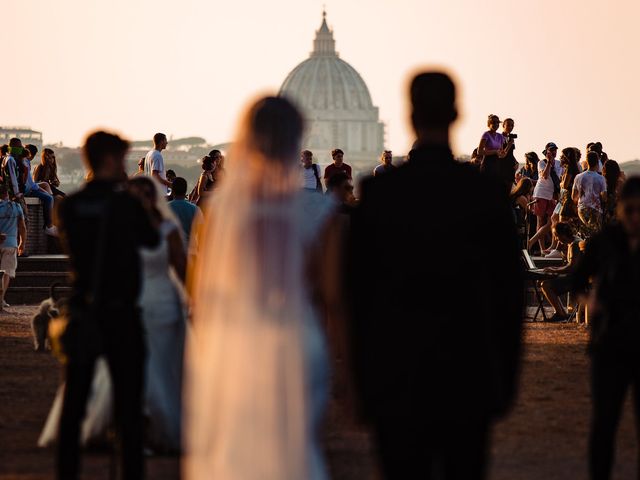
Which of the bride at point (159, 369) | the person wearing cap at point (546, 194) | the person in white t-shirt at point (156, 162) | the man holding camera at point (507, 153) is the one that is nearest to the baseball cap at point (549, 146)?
the person wearing cap at point (546, 194)

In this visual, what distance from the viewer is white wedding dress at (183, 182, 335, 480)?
5.18m

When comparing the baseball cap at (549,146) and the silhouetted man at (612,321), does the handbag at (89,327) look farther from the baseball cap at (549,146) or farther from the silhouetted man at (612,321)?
the baseball cap at (549,146)

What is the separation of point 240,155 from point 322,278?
17.1 inches

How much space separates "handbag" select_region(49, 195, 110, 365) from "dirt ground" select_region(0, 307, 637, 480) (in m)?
1.71

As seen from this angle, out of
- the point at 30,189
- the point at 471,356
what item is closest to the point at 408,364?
the point at 471,356

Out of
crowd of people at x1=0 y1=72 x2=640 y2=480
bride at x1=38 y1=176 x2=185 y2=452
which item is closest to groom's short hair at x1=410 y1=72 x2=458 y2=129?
crowd of people at x1=0 y1=72 x2=640 y2=480

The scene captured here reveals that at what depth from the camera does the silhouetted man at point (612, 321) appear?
630 cm

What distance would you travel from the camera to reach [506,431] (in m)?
9.94

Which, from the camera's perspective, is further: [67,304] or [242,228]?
[67,304]

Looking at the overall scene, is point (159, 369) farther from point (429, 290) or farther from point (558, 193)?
point (558, 193)

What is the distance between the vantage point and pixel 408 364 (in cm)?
448

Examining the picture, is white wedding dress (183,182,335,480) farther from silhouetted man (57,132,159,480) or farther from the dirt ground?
the dirt ground

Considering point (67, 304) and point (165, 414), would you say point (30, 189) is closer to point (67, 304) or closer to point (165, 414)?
point (165, 414)

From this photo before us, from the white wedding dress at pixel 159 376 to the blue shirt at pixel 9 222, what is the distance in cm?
1079
